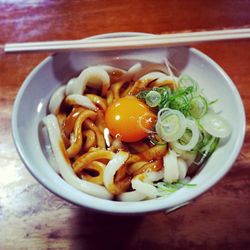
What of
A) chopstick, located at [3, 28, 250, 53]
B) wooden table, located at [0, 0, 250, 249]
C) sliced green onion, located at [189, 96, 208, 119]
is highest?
chopstick, located at [3, 28, 250, 53]

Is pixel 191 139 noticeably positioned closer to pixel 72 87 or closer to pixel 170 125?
pixel 170 125

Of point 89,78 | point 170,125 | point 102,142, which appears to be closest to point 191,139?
point 170,125

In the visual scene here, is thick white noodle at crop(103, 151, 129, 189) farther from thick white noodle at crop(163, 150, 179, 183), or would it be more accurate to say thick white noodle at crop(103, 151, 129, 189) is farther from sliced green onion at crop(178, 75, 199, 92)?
sliced green onion at crop(178, 75, 199, 92)

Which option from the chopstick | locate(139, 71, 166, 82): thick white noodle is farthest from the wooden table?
locate(139, 71, 166, 82): thick white noodle

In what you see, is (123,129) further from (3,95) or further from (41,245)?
(3,95)

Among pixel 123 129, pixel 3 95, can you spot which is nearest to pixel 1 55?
pixel 3 95

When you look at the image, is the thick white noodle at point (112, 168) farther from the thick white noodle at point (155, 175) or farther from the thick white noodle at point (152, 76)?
the thick white noodle at point (152, 76)
